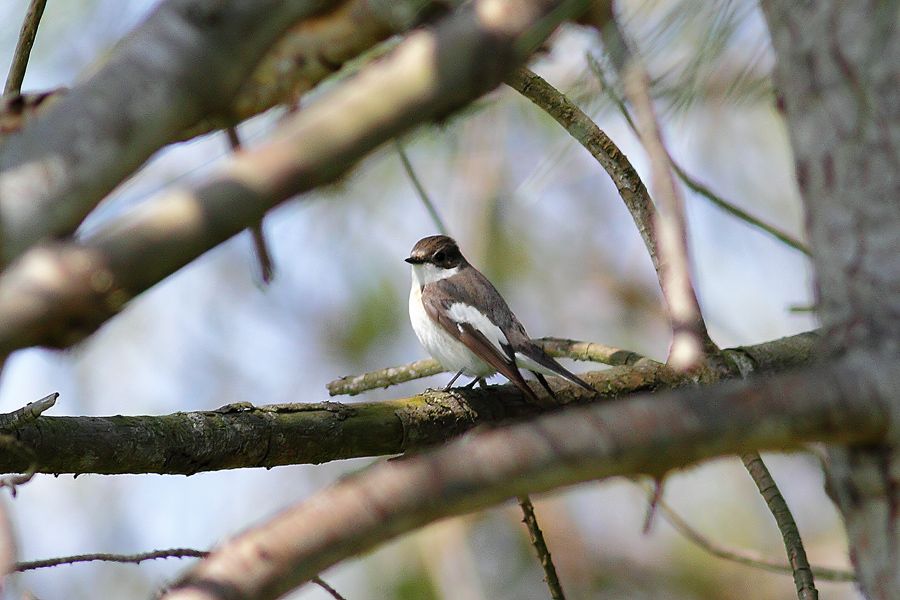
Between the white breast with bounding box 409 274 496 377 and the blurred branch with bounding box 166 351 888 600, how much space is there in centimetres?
301

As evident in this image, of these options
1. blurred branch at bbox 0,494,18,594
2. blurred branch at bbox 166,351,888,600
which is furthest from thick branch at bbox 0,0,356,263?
blurred branch at bbox 0,494,18,594

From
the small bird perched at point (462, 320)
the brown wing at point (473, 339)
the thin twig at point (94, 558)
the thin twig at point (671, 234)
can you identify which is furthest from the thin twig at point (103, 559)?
the small bird perched at point (462, 320)

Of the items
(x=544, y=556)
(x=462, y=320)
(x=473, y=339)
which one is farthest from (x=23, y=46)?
(x=462, y=320)

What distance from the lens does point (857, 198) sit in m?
1.13

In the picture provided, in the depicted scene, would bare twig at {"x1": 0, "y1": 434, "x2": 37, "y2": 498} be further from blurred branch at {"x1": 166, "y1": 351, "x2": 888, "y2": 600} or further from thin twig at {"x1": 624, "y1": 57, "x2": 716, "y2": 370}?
thin twig at {"x1": 624, "y1": 57, "x2": 716, "y2": 370}

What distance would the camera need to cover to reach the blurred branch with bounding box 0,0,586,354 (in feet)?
2.57

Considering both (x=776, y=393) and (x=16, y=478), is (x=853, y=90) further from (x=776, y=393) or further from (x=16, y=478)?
(x=16, y=478)

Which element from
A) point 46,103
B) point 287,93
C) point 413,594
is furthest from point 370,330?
point 46,103

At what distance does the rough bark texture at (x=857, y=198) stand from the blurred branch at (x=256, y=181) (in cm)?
43

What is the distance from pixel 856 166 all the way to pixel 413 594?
5348 millimetres

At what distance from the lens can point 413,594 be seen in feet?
19.7

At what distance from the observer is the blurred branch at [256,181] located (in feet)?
2.57

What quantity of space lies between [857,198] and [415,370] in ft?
7.48

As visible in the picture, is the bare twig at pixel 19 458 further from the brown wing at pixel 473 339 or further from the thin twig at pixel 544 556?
the brown wing at pixel 473 339
